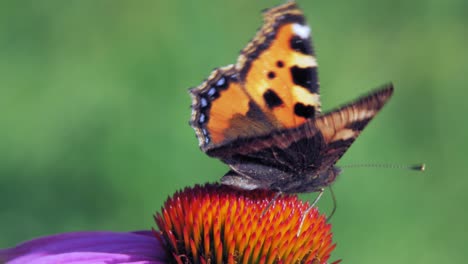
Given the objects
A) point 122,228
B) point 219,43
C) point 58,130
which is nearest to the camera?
point 122,228

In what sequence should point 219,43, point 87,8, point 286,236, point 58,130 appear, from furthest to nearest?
point 87,8, point 219,43, point 58,130, point 286,236

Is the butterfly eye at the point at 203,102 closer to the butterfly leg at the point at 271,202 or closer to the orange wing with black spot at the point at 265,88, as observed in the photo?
the orange wing with black spot at the point at 265,88

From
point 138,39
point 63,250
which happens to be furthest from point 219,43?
point 63,250

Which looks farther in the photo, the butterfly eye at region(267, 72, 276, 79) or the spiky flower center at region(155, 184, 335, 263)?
the butterfly eye at region(267, 72, 276, 79)

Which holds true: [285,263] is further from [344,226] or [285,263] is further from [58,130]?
[58,130]

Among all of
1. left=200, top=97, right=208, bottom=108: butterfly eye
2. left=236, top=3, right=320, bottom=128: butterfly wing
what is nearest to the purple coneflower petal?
left=200, top=97, right=208, bottom=108: butterfly eye

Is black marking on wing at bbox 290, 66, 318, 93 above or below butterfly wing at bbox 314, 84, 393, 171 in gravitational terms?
above

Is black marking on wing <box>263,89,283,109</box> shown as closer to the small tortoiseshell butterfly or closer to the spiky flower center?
the small tortoiseshell butterfly

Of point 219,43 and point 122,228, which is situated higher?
point 219,43
